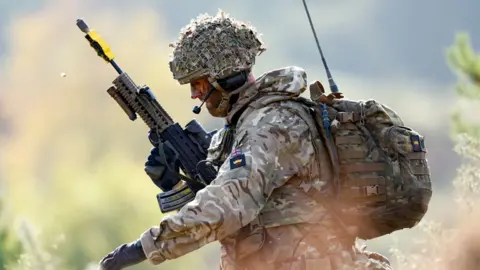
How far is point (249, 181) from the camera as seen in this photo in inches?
193

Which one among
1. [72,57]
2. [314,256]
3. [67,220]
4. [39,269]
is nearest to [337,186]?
[314,256]

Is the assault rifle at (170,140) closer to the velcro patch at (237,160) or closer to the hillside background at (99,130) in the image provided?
the velcro patch at (237,160)

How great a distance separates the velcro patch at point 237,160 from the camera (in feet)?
16.1

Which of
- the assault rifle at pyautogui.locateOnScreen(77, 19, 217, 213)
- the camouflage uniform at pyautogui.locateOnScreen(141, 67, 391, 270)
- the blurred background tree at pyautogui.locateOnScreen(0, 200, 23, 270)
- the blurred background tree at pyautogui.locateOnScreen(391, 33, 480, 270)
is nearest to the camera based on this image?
the camouflage uniform at pyautogui.locateOnScreen(141, 67, 391, 270)

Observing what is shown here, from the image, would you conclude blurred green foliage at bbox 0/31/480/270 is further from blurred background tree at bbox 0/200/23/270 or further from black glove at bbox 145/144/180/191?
black glove at bbox 145/144/180/191

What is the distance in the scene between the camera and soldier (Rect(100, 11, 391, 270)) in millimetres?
4891

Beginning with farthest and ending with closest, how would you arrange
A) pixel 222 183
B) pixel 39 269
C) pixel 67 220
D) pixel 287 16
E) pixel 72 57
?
pixel 287 16 < pixel 72 57 < pixel 67 220 < pixel 39 269 < pixel 222 183

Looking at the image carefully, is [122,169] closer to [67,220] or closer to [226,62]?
[67,220]

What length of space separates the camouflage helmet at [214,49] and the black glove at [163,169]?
2.78 ft

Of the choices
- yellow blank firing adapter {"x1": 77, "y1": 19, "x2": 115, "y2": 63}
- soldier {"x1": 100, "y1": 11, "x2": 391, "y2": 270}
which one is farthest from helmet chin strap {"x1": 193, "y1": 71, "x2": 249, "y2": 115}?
yellow blank firing adapter {"x1": 77, "y1": 19, "x2": 115, "y2": 63}

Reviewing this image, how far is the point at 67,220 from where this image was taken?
1723 centimetres

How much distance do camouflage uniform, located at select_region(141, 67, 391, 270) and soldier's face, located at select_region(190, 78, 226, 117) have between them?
0.48ft

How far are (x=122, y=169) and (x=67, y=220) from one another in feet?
5.00

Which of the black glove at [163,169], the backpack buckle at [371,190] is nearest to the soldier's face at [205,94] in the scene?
the black glove at [163,169]
